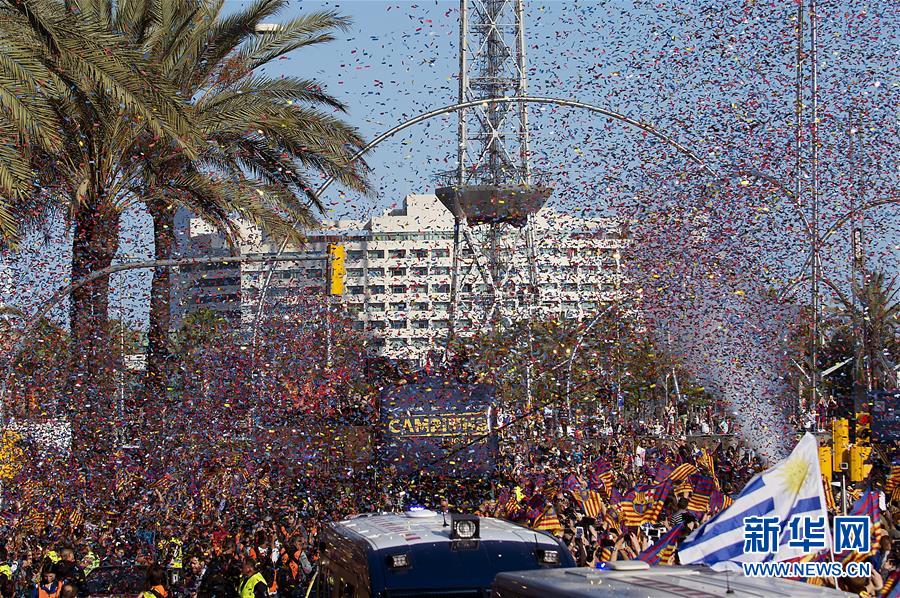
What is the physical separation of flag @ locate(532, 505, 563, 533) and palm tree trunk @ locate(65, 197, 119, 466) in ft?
21.0

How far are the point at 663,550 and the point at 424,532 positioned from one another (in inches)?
105

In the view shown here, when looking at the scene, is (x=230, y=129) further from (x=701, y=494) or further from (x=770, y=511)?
(x=770, y=511)

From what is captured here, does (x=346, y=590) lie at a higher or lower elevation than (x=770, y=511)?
lower

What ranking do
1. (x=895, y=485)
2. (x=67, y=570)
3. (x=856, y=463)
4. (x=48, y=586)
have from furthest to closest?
(x=856, y=463) → (x=895, y=485) → (x=48, y=586) → (x=67, y=570)

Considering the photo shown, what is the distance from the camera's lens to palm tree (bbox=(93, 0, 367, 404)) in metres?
19.8

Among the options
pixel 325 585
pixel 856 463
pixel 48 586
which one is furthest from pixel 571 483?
pixel 325 585

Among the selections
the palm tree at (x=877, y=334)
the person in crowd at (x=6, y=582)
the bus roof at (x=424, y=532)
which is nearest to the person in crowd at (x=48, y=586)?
the person in crowd at (x=6, y=582)

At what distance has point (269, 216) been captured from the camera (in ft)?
67.2

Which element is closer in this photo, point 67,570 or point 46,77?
point 67,570

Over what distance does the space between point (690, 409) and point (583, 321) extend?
45516mm

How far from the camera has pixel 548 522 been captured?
14.7m

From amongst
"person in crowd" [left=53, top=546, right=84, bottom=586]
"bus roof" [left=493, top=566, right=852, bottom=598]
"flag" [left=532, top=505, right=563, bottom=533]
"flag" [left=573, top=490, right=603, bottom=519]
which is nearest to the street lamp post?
"flag" [left=573, top=490, right=603, bottom=519]

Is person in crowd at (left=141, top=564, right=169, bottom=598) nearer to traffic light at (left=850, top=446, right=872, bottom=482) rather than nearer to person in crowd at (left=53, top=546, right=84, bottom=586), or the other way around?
person in crowd at (left=53, top=546, right=84, bottom=586)

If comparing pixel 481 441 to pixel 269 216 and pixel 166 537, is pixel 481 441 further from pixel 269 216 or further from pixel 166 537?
pixel 269 216
